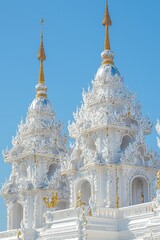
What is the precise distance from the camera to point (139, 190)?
4419cm

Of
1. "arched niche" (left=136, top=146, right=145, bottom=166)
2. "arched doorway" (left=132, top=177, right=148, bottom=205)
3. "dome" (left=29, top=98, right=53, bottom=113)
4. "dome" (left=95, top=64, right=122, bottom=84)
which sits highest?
"dome" (left=29, top=98, right=53, bottom=113)

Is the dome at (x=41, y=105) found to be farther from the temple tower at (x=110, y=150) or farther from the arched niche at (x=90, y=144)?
the arched niche at (x=90, y=144)

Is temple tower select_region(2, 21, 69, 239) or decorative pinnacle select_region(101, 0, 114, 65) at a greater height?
decorative pinnacle select_region(101, 0, 114, 65)

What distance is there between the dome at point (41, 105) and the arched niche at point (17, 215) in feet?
27.8

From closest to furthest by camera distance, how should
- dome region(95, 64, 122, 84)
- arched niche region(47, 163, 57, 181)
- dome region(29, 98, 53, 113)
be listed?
dome region(95, 64, 122, 84) < arched niche region(47, 163, 57, 181) < dome region(29, 98, 53, 113)

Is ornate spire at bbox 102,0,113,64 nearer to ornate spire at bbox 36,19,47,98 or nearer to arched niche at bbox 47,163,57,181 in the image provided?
ornate spire at bbox 36,19,47,98

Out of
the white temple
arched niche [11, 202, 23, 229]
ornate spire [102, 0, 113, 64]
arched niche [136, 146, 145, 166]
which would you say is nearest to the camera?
the white temple

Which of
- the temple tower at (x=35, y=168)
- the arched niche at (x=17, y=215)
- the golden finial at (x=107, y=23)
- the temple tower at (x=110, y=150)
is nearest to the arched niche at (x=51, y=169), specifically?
the temple tower at (x=35, y=168)

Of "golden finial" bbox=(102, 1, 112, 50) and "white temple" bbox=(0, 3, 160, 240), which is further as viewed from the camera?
"golden finial" bbox=(102, 1, 112, 50)

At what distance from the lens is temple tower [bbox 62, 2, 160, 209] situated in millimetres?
41656

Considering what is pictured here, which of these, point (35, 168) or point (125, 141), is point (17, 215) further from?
point (125, 141)

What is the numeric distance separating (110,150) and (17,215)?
1333 centimetres

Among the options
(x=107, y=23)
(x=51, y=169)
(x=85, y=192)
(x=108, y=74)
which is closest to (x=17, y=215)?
(x=51, y=169)

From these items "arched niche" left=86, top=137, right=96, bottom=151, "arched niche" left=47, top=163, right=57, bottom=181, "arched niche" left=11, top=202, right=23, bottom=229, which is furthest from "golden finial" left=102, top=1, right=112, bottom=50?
"arched niche" left=11, top=202, right=23, bottom=229
